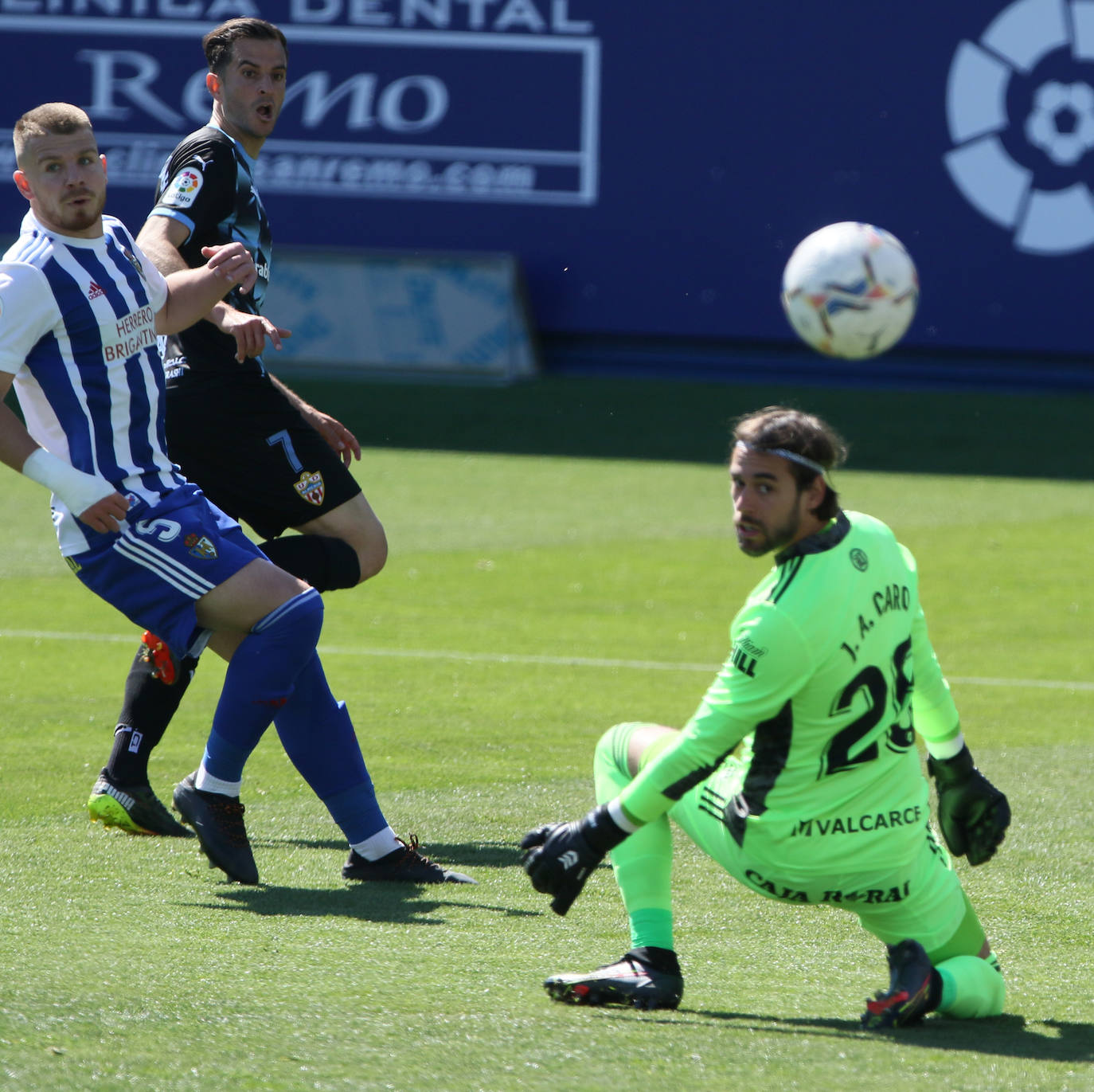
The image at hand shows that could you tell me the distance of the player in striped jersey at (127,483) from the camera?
4637 mm

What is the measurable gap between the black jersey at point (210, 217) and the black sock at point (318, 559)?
54cm

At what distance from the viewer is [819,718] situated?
367 centimetres

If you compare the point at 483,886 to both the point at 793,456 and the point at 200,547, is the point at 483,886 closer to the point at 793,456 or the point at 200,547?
the point at 200,547

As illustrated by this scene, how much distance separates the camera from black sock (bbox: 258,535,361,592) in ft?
18.2

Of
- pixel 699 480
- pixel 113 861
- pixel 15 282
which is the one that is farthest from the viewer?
pixel 699 480

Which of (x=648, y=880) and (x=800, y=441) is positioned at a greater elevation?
(x=800, y=441)

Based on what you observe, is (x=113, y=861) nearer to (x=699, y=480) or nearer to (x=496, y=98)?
(x=699, y=480)

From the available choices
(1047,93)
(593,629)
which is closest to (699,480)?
(593,629)

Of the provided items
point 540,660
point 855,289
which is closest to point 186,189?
point 540,660

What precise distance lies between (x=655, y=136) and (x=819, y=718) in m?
16.0

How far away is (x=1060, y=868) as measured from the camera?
516 cm

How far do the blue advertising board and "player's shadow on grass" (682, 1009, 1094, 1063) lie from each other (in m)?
15.6

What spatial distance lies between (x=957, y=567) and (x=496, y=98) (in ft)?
33.5

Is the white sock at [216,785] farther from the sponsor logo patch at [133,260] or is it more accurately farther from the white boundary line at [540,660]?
the white boundary line at [540,660]
